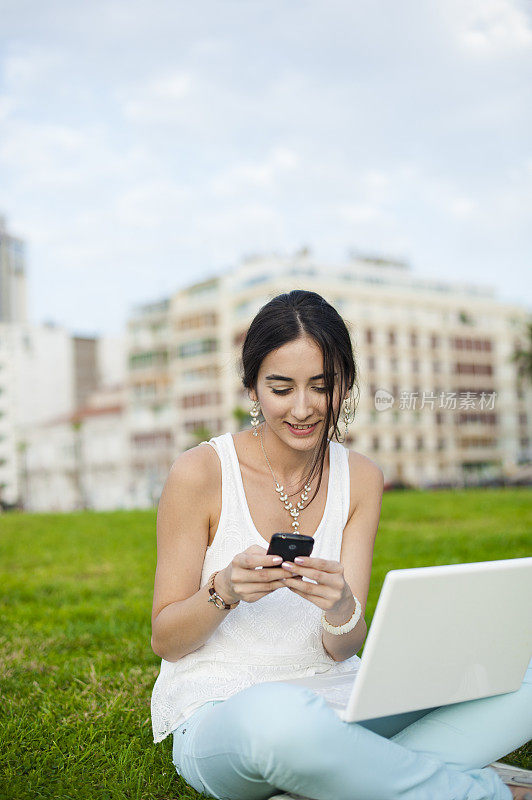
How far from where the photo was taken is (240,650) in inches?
89.8

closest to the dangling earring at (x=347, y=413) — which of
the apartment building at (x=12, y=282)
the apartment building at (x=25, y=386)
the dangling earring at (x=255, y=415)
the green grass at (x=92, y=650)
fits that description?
the dangling earring at (x=255, y=415)

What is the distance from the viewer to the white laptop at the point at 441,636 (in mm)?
1718

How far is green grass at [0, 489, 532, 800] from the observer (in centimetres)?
253

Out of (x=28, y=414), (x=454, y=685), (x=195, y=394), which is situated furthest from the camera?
(x=28, y=414)

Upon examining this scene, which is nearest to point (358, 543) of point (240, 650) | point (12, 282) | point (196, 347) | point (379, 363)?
point (240, 650)

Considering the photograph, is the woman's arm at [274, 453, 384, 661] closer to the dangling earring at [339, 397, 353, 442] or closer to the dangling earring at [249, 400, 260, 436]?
the dangling earring at [339, 397, 353, 442]

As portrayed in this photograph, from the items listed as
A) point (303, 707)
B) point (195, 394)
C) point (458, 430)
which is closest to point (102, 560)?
point (303, 707)

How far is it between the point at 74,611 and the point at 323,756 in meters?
3.92

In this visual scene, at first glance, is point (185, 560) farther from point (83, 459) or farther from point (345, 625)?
point (83, 459)

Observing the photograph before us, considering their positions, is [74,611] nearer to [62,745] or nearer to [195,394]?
[62,745]

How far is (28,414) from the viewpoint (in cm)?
7012

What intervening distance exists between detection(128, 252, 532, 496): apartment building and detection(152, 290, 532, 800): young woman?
166 ft

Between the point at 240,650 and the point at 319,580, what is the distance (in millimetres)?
445

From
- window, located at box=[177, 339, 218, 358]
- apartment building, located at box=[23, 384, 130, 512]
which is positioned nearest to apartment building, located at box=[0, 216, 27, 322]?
apartment building, located at box=[23, 384, 130, 512]
